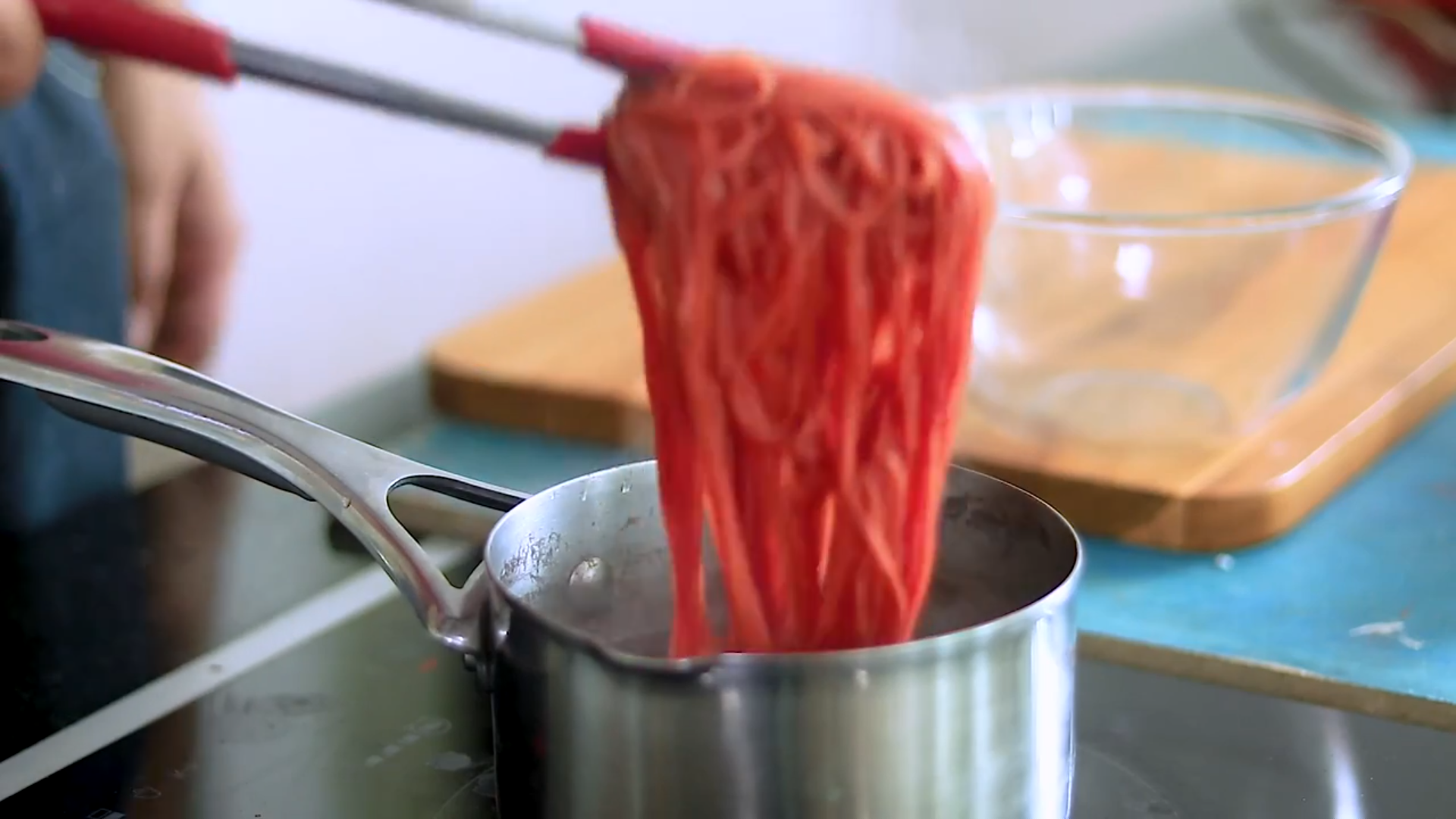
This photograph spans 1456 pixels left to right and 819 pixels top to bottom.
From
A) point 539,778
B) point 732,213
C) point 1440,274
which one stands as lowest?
point 1440,274

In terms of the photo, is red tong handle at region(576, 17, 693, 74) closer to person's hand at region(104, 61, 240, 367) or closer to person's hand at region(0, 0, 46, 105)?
person's hand at region(0, 0, 46, 105)

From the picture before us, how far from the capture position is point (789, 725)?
0.46 meters

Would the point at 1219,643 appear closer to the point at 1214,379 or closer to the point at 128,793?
the point at 1214,379

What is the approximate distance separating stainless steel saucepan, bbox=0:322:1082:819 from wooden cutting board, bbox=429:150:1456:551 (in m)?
0.24

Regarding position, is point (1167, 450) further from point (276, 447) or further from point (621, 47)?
point (276, 447)

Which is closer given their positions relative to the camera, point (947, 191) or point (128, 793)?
point (947, 191)

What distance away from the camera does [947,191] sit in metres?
0.51

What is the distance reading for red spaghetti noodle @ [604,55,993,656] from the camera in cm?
51

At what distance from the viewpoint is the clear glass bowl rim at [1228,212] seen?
858mm

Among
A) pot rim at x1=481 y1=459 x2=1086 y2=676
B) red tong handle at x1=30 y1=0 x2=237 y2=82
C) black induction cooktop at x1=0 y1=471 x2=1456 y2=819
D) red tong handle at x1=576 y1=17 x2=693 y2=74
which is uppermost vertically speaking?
red tong handle at x1=30 y1=0 x2=237 y2=82

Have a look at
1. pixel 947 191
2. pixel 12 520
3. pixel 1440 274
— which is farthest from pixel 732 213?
pixel 1440 274

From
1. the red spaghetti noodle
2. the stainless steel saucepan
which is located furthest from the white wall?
the red spaghetti noodle

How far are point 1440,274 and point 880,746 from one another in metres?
0.83

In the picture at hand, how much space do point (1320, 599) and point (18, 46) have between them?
1.90ft
